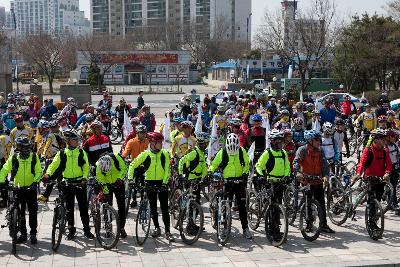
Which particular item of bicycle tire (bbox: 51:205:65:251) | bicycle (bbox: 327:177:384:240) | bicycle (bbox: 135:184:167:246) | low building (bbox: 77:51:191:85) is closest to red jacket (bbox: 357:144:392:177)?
bicycle (bbox: 327:177:384:240)

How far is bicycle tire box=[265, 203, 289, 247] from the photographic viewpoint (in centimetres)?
879

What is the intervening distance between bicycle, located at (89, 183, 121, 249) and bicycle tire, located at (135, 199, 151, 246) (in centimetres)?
38

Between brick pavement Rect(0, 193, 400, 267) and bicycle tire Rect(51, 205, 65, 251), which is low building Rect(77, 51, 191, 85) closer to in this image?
brick pavement Rect(0, 193, 400, 267)

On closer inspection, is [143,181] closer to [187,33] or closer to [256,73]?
[256,73]

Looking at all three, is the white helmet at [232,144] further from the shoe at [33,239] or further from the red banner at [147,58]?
the red banner at [147,58]

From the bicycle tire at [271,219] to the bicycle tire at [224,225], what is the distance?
63 cm

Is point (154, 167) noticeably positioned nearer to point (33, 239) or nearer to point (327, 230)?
point (33, 239)

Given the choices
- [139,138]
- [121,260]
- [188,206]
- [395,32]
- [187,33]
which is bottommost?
[121,260]

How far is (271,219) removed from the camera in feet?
29.5

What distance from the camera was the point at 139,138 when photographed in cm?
1095

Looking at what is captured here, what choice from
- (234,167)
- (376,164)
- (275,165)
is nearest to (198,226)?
(234,167)

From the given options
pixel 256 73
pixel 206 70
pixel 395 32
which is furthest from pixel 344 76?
pixel 206 70

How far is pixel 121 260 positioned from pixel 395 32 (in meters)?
34.9

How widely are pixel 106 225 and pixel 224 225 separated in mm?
1866
